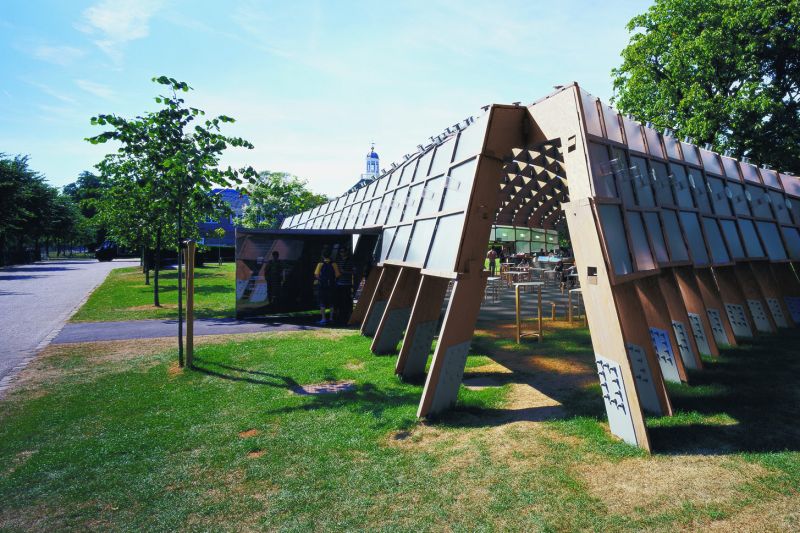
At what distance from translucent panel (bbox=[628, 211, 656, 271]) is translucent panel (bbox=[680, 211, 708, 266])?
2491 millimetres

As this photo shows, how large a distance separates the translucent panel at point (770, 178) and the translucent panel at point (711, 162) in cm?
311

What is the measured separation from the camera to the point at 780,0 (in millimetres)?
17656

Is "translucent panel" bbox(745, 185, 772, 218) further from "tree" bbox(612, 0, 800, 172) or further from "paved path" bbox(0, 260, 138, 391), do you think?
"paved path" bbox(0, 260, 138, 391)

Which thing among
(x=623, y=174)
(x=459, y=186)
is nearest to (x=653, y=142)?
(x=623, y=174)

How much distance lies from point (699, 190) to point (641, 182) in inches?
150

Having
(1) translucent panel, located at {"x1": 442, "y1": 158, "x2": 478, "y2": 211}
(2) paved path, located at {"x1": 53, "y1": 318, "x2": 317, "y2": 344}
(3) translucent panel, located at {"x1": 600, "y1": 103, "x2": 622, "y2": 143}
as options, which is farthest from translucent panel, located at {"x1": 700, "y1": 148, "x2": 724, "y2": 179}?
(2) paved path, located at {"x1": 53, "y1": 318, "x2": 317, "y2": 344}

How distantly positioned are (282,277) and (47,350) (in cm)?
648

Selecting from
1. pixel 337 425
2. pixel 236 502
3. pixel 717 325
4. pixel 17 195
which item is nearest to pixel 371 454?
pixel 337 425

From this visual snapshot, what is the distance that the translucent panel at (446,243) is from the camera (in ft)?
19.8

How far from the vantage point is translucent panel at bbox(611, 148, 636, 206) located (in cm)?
595

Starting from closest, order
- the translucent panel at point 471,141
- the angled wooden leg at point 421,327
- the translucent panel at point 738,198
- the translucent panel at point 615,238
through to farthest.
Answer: the translucent panel at point 615,238, the translucent panel at point 471,141, the angled wooden leg at point 421,327, the translucent panel at point 738,198

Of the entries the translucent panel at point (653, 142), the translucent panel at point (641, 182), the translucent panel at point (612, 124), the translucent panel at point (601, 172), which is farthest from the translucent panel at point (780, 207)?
the translucent panel at point (601, 172)

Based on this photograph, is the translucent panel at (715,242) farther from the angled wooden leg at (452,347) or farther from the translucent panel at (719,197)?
the angled wooden leg at (452,347)

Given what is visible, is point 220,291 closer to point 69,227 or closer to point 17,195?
point 17,195
